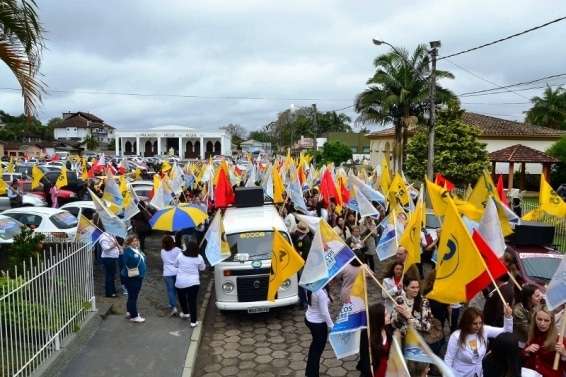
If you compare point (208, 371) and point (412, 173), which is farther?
point (412, 173)

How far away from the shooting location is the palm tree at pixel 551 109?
54.4 metres

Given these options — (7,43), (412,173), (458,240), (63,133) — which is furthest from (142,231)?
(63,133)

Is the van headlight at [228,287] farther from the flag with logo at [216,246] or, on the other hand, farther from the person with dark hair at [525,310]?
the person with dark hair at [525,310]

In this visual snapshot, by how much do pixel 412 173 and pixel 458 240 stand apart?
26.7 m

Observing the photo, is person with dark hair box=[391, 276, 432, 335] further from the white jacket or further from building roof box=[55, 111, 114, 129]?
building roof box=[55, 111, 114, 129]

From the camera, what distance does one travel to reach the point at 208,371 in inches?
300

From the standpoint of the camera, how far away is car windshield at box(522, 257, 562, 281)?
8970 mm

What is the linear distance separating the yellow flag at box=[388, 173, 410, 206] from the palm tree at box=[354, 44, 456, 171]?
15.2m

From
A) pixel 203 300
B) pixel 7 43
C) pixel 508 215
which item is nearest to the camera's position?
pixel 7 43

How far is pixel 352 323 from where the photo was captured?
5.76 m

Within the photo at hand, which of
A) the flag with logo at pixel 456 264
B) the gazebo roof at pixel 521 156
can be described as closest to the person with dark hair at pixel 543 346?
the flag with logo at pixel 456 264

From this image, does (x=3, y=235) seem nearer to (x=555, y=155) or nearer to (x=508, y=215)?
(x=508, y=215)

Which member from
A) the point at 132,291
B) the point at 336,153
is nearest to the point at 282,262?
the point at 132,291

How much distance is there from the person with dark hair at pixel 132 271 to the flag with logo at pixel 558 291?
6.40m
